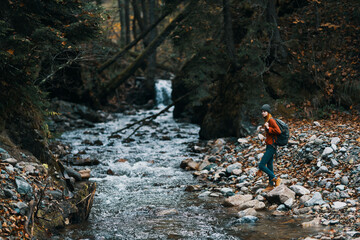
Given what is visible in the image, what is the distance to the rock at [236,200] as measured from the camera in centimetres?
697

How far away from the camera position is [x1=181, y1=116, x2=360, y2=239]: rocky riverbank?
5695mm

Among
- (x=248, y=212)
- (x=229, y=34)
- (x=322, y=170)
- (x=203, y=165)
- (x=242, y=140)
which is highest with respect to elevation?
(x=229, y=34)

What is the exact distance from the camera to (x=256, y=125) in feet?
40.6

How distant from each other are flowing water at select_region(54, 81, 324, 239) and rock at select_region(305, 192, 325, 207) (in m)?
0.67

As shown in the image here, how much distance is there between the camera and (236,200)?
711 centimetres

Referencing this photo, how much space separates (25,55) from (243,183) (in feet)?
19.5

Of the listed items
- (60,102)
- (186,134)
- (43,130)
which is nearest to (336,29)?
(186,134)

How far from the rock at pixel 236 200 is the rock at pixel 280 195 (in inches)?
19.6

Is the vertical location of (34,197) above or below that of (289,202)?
above

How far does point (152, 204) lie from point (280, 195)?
2846 millimetres

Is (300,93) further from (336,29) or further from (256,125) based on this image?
(336,29)

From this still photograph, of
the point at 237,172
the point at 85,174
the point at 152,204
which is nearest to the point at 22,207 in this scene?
the point at 152,204

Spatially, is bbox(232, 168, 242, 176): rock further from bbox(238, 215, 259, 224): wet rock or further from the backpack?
bbox(238, 215, 259, 224): wet rock

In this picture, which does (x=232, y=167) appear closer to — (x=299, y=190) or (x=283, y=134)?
(x=283, y=134)
